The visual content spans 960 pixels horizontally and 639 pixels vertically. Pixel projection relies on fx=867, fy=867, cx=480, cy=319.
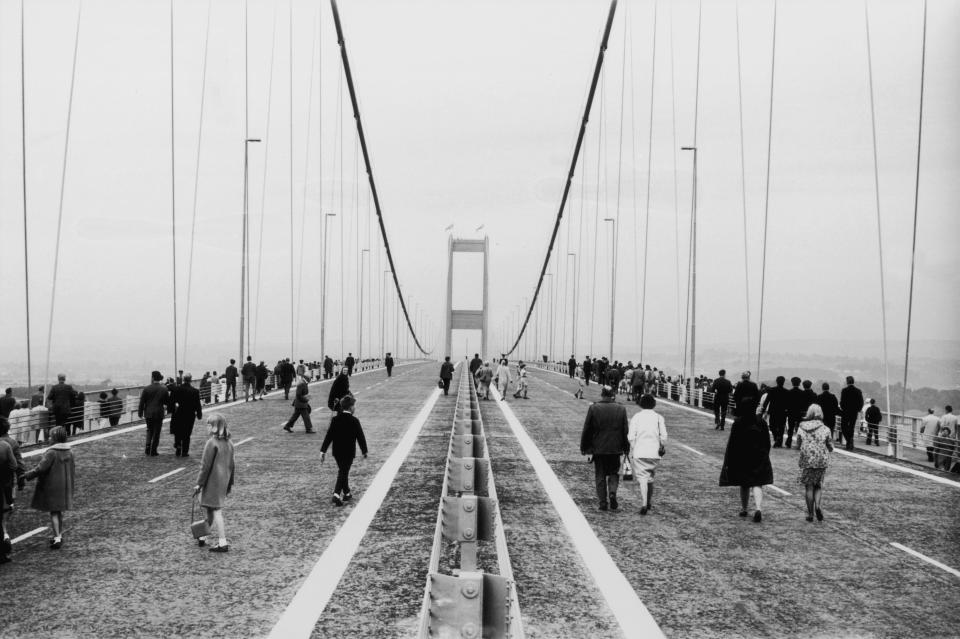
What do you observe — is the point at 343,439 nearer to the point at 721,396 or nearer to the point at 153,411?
the point at 153,411

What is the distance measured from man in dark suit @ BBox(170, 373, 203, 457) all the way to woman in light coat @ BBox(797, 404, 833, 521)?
987 cm

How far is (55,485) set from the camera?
27.8ft

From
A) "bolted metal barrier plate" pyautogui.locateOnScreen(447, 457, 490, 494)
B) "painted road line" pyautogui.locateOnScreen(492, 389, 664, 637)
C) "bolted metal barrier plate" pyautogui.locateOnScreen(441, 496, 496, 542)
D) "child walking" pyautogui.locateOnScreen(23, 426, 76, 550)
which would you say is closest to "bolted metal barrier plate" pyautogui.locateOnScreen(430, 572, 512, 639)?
"bolted metal barrier plate" pyautogui.locateOnScreen(441, 496, 496, 542)

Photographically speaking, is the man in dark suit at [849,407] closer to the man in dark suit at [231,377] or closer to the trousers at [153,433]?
the trousers at [153,433]

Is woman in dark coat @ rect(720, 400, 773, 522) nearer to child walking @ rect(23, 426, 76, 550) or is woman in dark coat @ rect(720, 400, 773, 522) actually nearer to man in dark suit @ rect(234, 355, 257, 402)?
child walking @ rect(23, 426, 76, 550)

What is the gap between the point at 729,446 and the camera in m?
10.5

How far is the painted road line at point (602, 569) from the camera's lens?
6.08 meters

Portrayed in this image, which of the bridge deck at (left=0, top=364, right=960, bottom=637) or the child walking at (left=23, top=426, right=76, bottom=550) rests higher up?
the child walking at (left=23, top=426, right=76, bottom=550)

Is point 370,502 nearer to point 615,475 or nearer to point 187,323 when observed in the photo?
point 615,475

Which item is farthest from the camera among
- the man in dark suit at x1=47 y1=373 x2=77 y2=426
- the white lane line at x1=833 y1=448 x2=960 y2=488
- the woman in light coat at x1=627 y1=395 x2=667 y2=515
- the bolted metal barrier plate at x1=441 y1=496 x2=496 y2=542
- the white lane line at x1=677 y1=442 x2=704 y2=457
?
the man in dark suit at x1=47 y1=373 x2=77 y2=426

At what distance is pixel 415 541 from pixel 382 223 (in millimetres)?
76298

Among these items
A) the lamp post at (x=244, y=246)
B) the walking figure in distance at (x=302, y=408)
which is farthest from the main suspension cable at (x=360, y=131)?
the walking figure in distance at (x=302, y=408)

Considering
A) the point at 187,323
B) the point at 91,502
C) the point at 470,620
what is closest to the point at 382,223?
the point at 187,323

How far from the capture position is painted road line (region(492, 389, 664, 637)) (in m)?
6.08
